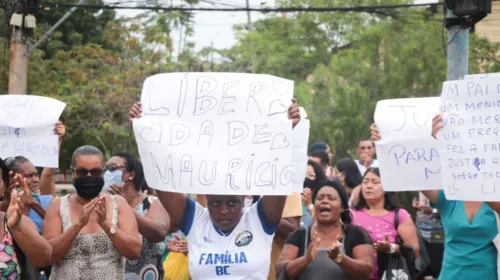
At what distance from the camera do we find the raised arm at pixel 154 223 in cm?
722

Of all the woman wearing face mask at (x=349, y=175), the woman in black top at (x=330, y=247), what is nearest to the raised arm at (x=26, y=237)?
the woman in black top at (x=330, y=247)

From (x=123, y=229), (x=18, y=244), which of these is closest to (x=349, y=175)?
(x=123, y=229)

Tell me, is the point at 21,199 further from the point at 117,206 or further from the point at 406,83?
the point at 406,83

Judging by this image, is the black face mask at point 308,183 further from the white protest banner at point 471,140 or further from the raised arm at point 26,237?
the raised arm at point 26,237

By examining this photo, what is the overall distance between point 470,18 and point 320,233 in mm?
3397

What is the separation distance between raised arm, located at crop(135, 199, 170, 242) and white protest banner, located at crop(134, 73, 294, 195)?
→ 110 centimetres

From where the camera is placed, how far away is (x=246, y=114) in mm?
6094

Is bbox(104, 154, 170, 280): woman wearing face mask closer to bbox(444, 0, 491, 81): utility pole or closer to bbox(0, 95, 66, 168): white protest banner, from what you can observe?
bbox(0, 95, 66, 168): white protest banner

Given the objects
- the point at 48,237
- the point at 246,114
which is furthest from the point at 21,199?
the point at 246,114

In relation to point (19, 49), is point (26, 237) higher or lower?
lower

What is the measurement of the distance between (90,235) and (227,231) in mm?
939

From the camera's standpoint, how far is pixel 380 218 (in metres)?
8.32

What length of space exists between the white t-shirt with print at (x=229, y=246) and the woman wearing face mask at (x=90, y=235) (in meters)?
0.45

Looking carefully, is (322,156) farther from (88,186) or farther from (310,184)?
(88,186)
